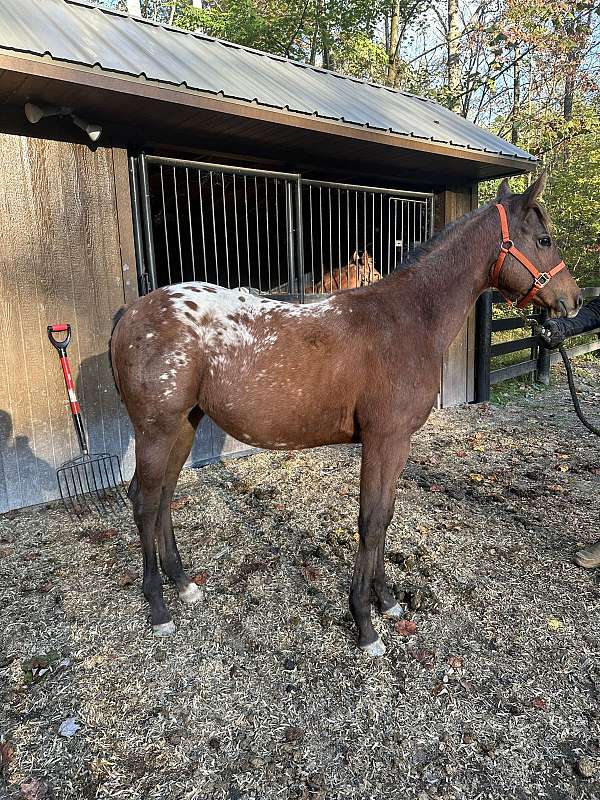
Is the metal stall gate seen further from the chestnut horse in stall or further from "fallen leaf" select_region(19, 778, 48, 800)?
"fallen leaf" select_region(19, 778, 48, 800)

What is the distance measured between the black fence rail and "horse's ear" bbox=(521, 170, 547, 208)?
3.82m

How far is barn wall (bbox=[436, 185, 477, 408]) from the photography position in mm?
6266

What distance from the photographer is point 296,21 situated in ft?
41.9

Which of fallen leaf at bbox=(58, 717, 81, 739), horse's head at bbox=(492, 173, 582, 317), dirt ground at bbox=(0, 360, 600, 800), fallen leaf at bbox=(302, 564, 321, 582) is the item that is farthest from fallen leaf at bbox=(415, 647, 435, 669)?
horse's head at bbox=(492, 173, 582, 317)

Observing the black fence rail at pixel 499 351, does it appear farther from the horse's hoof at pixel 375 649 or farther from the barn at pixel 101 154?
the horse's hoof at pixel 375 649

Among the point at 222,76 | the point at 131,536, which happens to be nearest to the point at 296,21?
the point at 222,76

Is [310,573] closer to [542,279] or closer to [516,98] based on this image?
[542,279]

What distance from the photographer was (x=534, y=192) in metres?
2.33

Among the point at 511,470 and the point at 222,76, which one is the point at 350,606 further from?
the point at 222,76

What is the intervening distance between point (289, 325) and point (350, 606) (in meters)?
1.38

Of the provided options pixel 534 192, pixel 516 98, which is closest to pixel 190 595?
pixel 534 192

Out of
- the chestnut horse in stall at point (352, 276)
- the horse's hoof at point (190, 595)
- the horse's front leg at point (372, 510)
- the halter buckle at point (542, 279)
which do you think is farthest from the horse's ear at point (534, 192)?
the chestnut horse in stall at point (352, 276)

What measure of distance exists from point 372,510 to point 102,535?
6.95ft

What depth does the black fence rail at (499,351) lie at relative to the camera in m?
6.74
